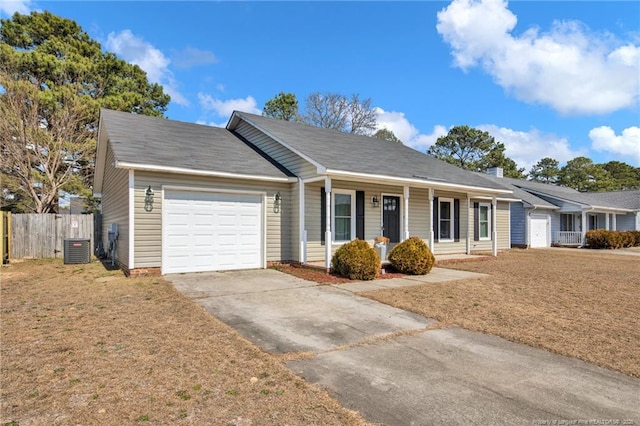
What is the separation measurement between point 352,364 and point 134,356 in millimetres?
2326

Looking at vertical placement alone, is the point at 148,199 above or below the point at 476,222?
above

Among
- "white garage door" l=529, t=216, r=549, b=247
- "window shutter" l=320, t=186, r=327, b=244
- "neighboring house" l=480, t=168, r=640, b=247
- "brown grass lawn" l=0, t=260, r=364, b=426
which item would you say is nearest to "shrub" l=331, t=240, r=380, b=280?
"window shutter" l=320, t=186, r=327, b=244

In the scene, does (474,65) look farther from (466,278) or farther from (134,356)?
(134,356)

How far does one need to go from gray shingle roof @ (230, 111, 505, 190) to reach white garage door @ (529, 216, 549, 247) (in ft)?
33.4

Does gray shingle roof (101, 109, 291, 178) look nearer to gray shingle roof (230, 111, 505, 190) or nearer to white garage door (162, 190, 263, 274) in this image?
white garage door (162, 190, 263, 274)

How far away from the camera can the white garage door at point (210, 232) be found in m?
9.38

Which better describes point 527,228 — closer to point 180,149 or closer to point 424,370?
point 180,149

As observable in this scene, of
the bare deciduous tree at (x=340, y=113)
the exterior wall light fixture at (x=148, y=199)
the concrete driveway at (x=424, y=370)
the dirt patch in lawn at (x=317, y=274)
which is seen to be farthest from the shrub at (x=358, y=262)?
the bare deciduous tree at (x=340, y=113)

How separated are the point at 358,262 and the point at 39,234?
12121mm

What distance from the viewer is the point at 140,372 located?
3.57 meters

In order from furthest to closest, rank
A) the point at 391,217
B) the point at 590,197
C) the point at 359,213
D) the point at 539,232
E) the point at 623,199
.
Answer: the point at 623,199, the point at 590,197, the point at 539,232, the point at 391,217, the point at 359,213

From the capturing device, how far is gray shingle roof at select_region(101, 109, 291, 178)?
936cm

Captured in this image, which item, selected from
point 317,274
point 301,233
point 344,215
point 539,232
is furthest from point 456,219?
point 539,232

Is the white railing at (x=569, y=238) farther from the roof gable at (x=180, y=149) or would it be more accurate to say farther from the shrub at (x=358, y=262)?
the roof gable at (x=180, y=149)
